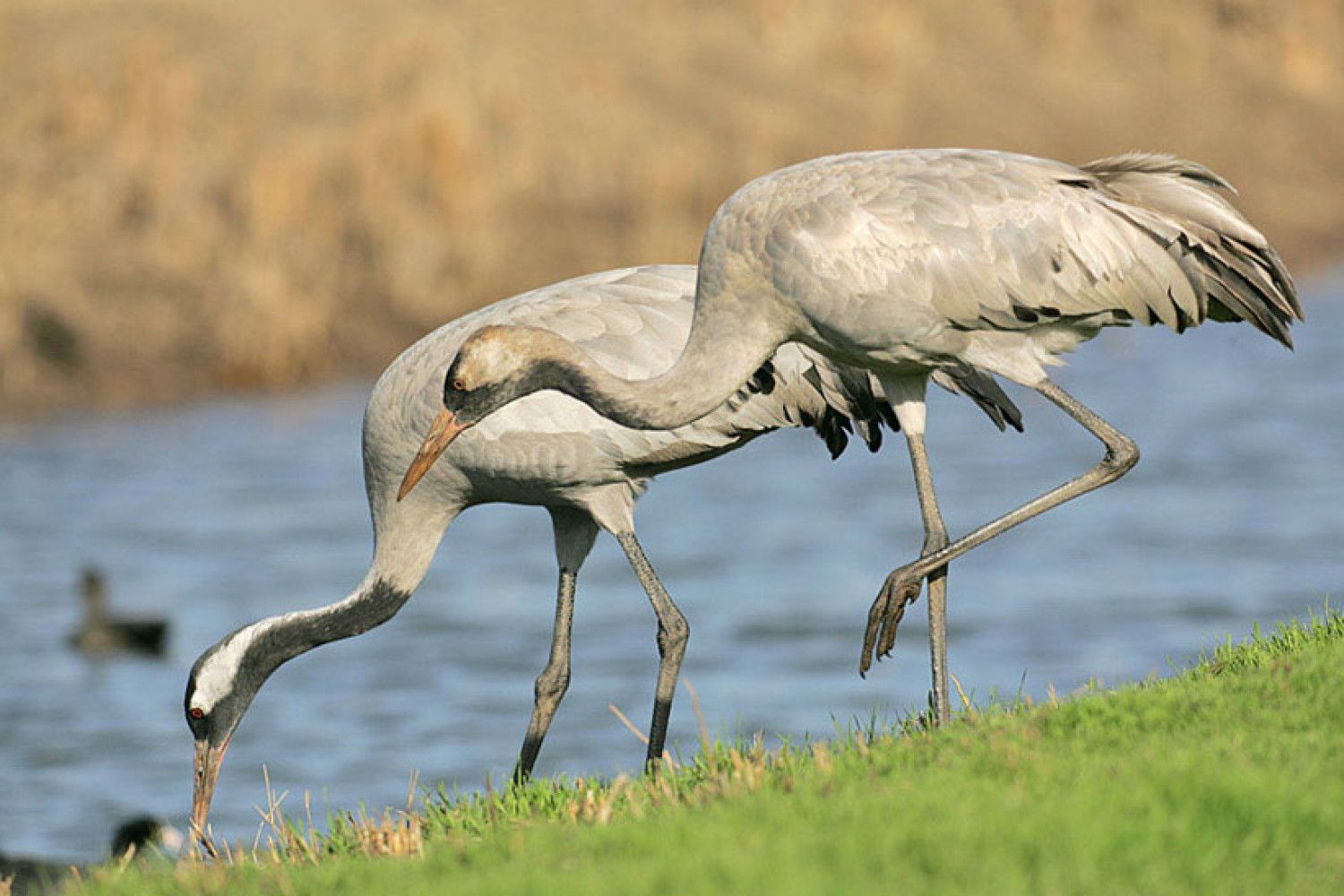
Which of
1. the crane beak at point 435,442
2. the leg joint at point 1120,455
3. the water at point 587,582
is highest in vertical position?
the crane beak at point 435,442

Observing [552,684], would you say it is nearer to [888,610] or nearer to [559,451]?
[559,451]

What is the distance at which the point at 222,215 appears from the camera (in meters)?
21.3

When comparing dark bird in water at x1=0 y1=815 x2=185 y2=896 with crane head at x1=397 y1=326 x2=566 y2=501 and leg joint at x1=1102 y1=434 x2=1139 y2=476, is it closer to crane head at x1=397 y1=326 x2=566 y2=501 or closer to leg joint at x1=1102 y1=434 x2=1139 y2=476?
crane head at x1=397 y1=326 x2=566 y2=501

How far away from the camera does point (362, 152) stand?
21984 mm

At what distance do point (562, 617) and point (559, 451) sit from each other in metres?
0.94

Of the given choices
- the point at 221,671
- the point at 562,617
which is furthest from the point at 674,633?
the point at 221,671

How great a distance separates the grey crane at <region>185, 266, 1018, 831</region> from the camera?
319 inches

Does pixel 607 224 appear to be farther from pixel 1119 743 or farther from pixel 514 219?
pixel 1119 743

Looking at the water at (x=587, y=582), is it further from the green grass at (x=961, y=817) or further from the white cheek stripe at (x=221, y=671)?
the green grass at (x=961, y=817)

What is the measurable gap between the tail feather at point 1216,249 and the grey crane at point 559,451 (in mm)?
987

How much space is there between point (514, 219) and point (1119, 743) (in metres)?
17.1

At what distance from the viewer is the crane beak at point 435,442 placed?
740 cm

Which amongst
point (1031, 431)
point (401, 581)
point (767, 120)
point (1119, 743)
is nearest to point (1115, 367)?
point (1031, 431)

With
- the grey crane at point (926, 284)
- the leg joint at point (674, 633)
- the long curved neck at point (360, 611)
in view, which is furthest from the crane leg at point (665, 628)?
the grey crane at point (926, 284)
